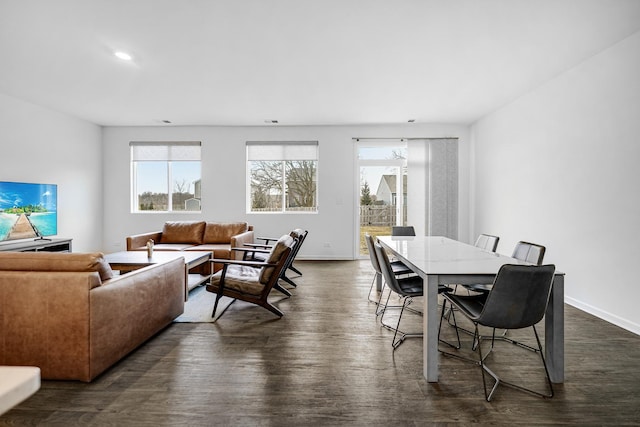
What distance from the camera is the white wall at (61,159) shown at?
15.8ft

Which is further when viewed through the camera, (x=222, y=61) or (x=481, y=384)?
(x=222, y=61)

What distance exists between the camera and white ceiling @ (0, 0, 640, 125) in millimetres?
2707

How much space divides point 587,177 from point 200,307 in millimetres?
4625

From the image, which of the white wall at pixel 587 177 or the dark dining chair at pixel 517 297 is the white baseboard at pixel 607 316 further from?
the dark dining chair at pixel 517 297

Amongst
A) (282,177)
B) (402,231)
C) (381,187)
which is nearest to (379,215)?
(381,187)

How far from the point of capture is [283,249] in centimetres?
316

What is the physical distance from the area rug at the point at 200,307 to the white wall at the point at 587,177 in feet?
13.5

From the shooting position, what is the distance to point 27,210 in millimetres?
4922

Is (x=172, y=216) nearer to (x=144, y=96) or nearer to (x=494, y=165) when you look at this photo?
(x=144, y=96)

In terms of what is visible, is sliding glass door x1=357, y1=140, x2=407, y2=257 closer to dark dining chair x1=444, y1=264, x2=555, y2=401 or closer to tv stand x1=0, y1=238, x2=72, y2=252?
dark dining chair x1=444, y1=264, x2=555, y2=401

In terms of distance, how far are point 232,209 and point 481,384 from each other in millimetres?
5485

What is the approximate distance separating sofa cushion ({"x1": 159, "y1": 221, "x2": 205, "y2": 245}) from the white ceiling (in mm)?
2165

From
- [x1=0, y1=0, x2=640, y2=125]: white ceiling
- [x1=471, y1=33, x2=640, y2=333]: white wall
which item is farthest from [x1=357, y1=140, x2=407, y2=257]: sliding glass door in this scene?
[x1=471, y1=33, x2=640, y2=333]: white wall

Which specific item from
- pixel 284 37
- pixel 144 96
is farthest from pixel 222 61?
pixel 144 96
